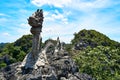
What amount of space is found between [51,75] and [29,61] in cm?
217

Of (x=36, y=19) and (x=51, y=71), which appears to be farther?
(x=36, y=19)

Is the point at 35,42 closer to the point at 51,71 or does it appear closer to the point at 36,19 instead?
the point at 36,19

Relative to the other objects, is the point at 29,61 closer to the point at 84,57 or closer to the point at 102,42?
the point at 84,57

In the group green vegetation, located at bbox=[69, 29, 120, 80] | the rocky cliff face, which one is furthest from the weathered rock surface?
green vegetation, located at bbox=[69, 29, 120, 80]

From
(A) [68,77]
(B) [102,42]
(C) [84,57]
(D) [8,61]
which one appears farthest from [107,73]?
(B) [102,42]

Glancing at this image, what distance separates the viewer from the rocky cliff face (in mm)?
25391

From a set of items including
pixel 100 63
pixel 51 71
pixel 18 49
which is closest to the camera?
pixel 51 71

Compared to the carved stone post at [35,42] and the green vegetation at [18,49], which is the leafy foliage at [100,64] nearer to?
the carved stone post at [35,42]

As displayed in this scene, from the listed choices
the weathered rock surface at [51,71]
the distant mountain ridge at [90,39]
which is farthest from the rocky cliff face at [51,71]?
the distant mountain ridge at [90,39]

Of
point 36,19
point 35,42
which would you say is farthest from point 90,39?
point 36,19

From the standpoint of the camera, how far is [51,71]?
84.8ft

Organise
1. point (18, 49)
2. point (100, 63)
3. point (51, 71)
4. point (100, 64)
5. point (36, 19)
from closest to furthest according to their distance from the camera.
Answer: point (51, 71) < point (36, 19) < point (100, 64) < point (100, 63) < point (18, 49)

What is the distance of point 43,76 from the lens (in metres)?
25.0

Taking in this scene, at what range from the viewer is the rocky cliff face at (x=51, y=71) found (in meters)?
25.4
